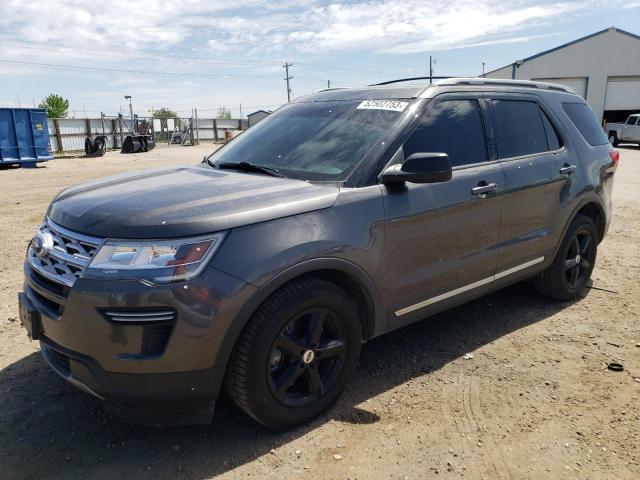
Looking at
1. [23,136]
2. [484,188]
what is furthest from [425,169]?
[23,136]

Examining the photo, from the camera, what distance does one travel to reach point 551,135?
4324 mm

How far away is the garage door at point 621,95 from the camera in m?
37.1

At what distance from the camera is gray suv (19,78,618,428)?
2320 millimetres

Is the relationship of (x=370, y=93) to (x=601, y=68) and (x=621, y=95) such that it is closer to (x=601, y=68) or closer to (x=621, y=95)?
(x=601, y=68)

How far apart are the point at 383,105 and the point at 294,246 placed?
4.39 feet

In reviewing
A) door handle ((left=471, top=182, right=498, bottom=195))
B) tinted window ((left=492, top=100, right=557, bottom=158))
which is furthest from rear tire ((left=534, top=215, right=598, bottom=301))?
door handle ((left=471, top=182, right=498, bottom=195))

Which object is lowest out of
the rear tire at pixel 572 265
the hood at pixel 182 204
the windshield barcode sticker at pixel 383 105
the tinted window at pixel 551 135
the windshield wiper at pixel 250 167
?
the rear tire at pixel 572 265

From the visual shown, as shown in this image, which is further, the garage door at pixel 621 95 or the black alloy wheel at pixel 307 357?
the garage door at pixel 621 95

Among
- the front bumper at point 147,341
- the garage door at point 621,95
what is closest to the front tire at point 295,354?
the front bumper at point 147,341

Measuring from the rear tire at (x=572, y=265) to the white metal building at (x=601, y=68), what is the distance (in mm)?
36451

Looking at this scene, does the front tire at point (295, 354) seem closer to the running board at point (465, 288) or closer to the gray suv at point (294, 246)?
the gray suv at point (294, 246)

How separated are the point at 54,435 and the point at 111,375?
80cm

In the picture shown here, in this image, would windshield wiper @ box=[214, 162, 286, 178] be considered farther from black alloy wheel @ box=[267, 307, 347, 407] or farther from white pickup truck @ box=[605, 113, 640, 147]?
white pickup truck @ box=[605, 113, 640, 147]

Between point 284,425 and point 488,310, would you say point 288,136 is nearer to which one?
point 284,425
